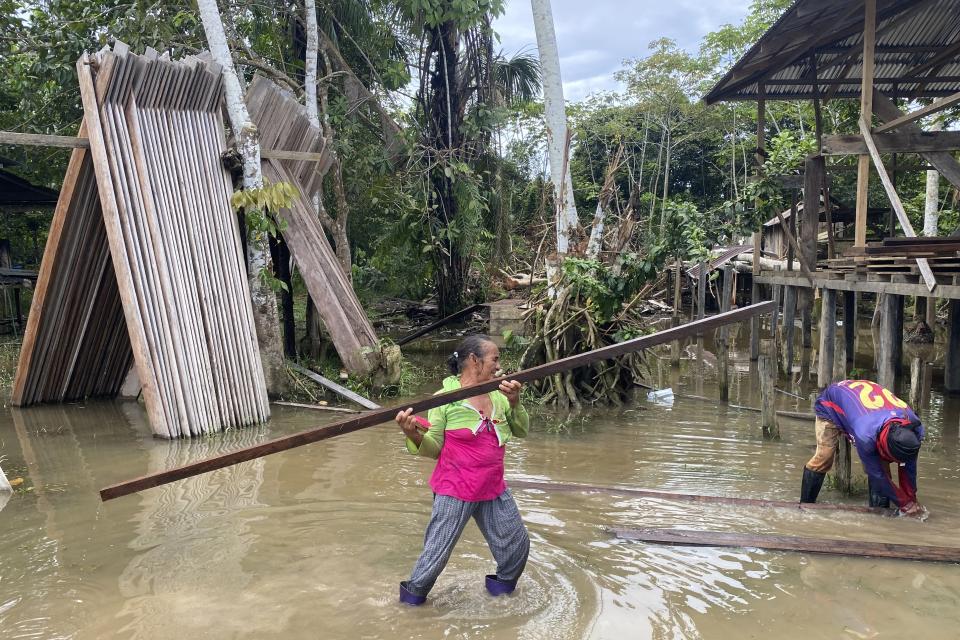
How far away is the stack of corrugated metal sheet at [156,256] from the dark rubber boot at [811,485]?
5.05m

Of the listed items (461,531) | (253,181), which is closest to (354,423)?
(461,531)

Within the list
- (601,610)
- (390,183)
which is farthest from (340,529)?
(390,183)

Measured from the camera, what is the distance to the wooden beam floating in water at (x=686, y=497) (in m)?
4.99

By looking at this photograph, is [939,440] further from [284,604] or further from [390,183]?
[390,183]

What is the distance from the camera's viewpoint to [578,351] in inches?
356

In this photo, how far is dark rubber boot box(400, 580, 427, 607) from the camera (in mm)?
3588

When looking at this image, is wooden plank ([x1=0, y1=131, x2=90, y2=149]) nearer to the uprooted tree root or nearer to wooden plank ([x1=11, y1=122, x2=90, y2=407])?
wooden plank ([x1=11, y1=122, x2=90, y2=407])

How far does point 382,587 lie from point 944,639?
264cm

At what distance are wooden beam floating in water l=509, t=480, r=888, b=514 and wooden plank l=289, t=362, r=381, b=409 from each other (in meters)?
2.76

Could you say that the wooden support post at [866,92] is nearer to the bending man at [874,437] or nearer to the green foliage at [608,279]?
the green foliage at [608,279]

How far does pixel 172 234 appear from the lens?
7.02m

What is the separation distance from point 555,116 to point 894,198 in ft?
12.9

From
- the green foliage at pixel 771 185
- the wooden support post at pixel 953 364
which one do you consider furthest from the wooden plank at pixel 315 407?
the wooden support post at pixel 953 364

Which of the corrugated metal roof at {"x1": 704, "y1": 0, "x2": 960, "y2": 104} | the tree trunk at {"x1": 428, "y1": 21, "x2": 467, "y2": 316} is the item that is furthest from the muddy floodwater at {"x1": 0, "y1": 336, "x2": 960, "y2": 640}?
the tree trunk at {"x1": 428, "y1": 21, "x2": 467, "y2": 316}
